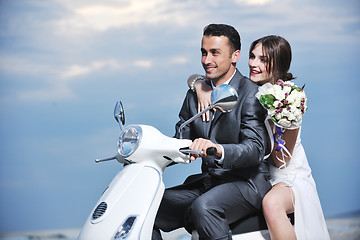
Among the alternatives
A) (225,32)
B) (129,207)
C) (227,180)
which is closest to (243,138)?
(227,180)

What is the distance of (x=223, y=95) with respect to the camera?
2.16 meters

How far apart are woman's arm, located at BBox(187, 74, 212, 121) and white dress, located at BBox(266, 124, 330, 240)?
319mm

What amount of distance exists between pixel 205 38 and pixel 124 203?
3.08 feet

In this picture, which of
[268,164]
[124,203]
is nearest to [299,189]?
[268,164]

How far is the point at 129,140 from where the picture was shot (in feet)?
7.22

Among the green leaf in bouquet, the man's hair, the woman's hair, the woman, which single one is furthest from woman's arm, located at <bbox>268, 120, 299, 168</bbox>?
the man's hair

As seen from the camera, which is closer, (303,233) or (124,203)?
(124,203)

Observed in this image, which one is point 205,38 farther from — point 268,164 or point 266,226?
point 266,226

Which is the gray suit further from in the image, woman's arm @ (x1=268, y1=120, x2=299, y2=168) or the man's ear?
woman's arm @ (x1=268, y1=120, x2=299, y2=168)

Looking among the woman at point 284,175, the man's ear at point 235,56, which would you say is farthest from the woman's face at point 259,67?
the man's ear at point 235,56

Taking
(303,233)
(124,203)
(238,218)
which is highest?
(124,203)

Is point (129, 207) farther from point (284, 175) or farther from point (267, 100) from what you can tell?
point (284, 175)

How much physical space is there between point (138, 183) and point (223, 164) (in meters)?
0.36

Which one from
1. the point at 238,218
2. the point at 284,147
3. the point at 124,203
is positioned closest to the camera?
the point at 124,203
